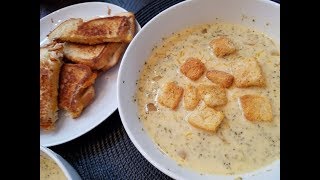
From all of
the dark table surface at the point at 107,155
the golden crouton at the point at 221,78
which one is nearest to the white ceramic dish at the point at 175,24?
the dark table surface at the point at 107,155

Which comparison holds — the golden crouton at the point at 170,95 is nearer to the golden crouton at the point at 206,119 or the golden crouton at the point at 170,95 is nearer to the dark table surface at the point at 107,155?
the golden crouton at the point at 206,119

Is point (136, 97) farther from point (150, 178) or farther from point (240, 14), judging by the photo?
point (240, 14)

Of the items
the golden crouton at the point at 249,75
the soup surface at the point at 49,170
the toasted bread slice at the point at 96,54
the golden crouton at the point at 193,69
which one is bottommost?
the soup surface at the point at 49,170

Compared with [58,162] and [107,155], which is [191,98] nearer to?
[107,155]

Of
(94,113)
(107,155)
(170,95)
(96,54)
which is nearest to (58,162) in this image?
(107,155)

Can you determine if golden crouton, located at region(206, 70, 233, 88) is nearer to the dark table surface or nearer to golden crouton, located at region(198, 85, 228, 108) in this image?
golden crouton, located at region(198, 85, 228, 108)

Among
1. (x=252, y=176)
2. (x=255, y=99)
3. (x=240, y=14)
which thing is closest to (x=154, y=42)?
(x=240, y=14)
